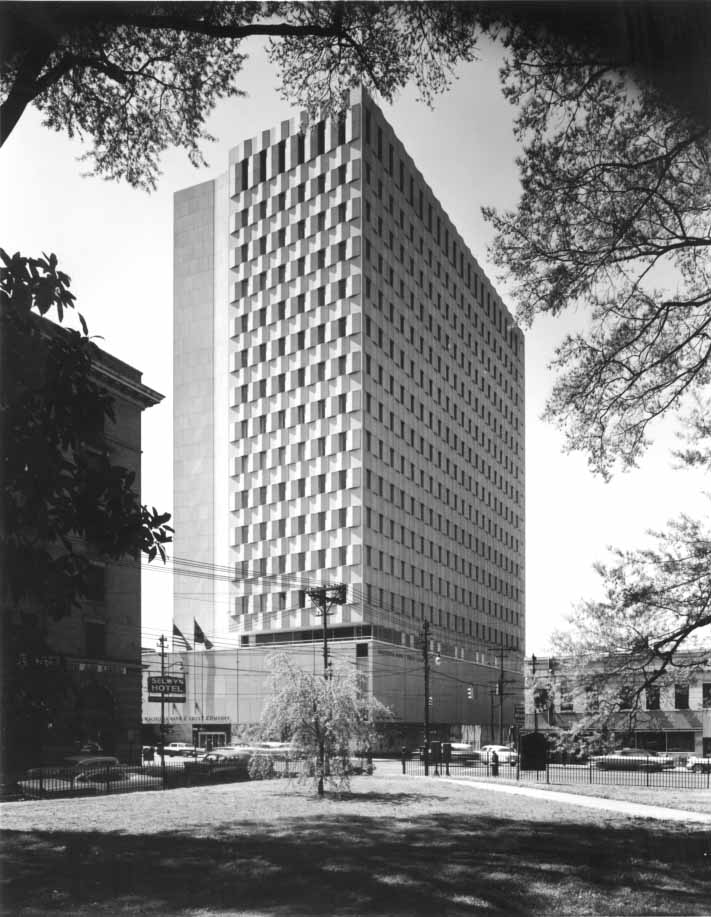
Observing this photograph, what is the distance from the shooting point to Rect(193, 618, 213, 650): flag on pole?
74.9 m

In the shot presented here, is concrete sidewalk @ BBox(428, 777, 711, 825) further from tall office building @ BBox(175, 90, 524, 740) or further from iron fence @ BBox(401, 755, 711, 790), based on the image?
tall office building @ BBox(175, 90, 524, 740)

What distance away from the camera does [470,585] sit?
316 feet

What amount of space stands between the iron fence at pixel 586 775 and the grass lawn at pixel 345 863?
682 inches

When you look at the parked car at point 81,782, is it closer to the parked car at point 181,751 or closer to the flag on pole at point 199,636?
the parked car at point 181,751

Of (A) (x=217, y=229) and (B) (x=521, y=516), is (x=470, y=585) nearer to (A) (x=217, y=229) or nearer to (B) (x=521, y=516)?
(B) (x=521, y=516)

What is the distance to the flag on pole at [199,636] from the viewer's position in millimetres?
74950

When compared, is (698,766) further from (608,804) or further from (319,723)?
(319,723)

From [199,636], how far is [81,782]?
44.6 metres

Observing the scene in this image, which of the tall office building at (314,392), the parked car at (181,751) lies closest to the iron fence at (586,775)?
the parked car at (181,751)

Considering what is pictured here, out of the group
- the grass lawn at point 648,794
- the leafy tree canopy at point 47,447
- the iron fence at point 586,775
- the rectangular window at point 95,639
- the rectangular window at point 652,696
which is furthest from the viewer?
the rectangular window at point 95,639

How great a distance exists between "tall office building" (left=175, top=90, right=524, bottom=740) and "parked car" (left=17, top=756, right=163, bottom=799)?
125 ft

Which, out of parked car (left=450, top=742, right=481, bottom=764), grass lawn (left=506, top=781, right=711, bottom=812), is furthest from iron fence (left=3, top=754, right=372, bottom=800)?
parked car (left=450, top=742, right=481, bottom=764)

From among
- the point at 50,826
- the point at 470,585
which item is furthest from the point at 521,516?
the point at 50,826

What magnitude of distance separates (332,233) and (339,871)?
69261mm
